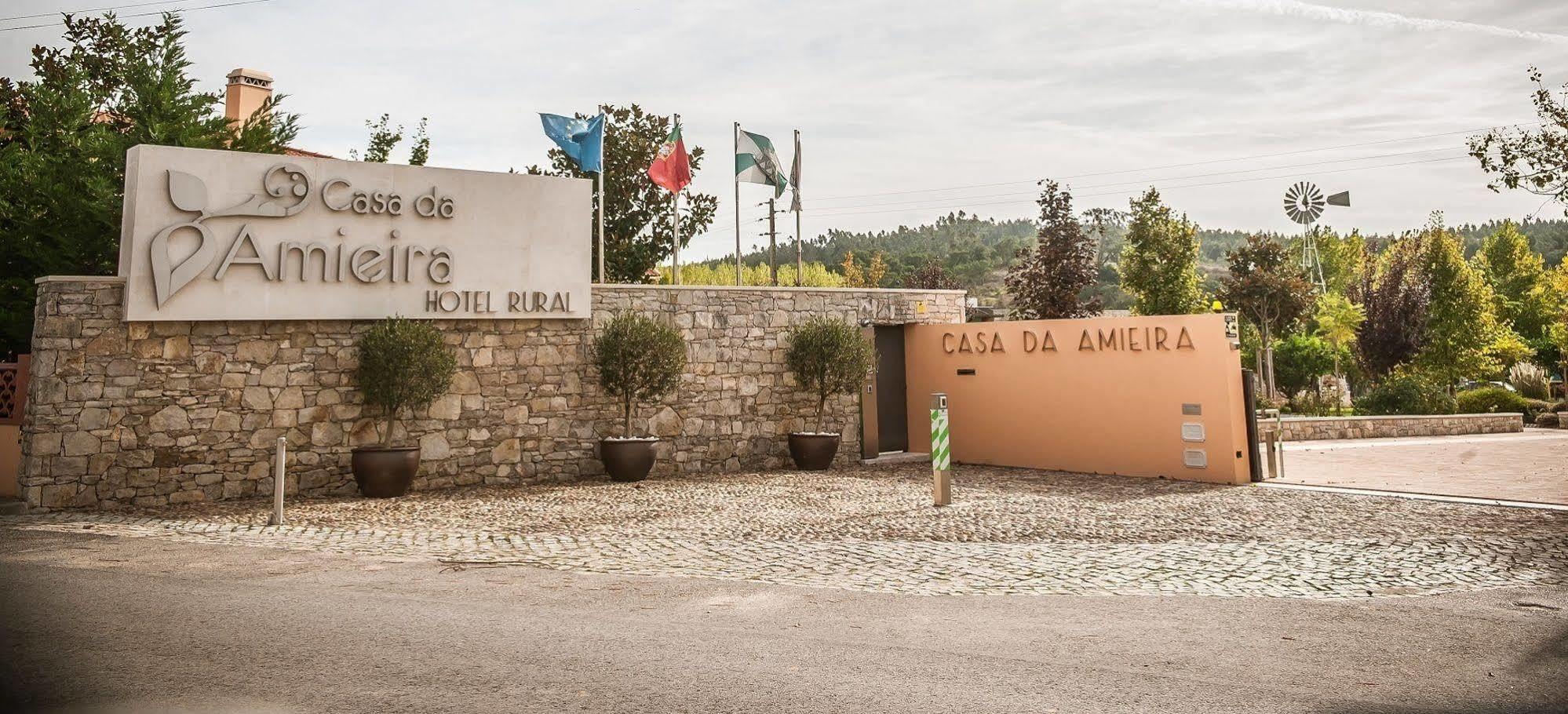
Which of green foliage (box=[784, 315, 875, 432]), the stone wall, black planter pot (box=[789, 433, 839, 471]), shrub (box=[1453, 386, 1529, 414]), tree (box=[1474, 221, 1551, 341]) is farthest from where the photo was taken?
tree (box=[1474, 221, 1551, 341])

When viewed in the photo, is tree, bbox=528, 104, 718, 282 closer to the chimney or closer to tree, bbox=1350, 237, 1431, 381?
the chimney

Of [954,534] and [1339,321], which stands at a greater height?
[1339,321]

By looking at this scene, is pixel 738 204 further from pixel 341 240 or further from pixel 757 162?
pixel 341 240

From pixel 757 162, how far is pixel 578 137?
297 cm

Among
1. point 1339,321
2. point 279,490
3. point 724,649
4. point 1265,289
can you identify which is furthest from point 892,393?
point 1339,321

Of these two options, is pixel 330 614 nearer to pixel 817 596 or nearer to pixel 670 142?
pixel 817 596

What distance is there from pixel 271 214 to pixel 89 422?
113 inches

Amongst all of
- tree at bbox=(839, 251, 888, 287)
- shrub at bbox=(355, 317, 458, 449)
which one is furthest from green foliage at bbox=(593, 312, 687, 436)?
tree at bbox=(839, 251, 888, 287)

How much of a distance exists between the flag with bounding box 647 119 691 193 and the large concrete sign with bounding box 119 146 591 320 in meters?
2.76

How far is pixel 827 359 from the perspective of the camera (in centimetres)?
1357

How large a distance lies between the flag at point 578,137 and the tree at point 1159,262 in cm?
1832

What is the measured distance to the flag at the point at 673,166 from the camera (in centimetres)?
1527

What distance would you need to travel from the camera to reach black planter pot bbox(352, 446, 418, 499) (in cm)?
1072

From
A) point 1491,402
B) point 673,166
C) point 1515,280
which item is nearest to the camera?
point 673,166
